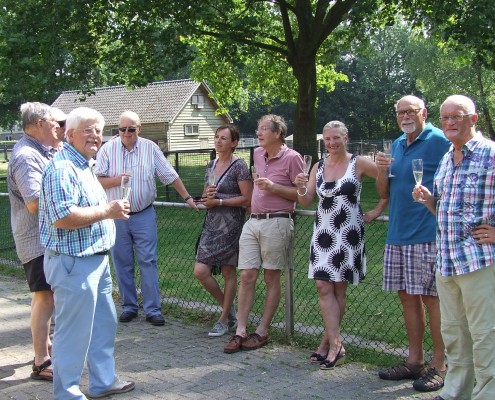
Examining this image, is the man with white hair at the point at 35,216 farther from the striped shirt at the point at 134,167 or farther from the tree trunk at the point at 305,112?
the tree trunk at the point at 305,112

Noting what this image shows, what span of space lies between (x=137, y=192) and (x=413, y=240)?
9.52 feet

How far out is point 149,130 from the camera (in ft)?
143

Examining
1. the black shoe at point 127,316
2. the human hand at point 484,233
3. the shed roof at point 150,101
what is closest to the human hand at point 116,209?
the human hand at point 484,233

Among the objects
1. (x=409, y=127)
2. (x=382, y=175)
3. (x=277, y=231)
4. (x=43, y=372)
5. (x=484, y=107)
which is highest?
(x=484, y=107)

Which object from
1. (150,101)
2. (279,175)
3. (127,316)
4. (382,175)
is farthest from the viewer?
(150,101)

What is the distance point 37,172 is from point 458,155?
2.98 m

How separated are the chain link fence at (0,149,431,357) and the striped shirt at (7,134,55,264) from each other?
176cm

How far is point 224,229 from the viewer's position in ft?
19.4

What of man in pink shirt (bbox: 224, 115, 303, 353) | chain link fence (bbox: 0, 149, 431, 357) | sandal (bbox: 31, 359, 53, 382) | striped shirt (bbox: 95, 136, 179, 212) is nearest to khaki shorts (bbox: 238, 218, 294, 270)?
man in pink shirt (bbox: 224, 115, 303, 353)

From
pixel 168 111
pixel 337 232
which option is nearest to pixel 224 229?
pixel 337 232

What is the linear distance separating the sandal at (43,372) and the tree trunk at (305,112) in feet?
49.6

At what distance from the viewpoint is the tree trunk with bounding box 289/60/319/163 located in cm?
1941

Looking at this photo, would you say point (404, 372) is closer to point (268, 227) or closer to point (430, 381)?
point (430, 381)

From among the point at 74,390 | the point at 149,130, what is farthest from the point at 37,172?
the point at 149,130
